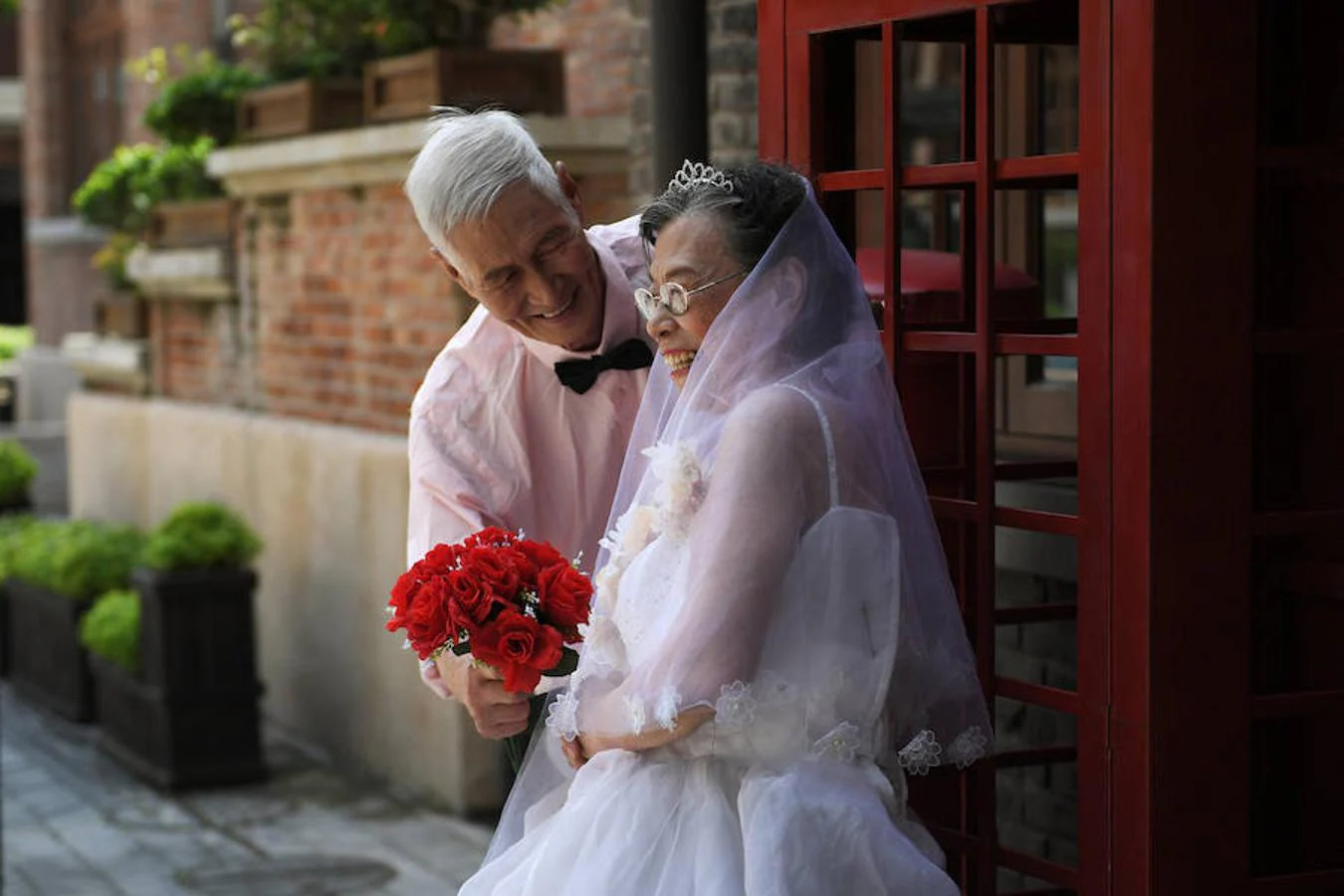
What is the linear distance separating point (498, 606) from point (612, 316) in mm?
793

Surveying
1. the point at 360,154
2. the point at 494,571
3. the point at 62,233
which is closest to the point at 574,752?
the point at 494,571

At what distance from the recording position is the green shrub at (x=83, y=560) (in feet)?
28.6

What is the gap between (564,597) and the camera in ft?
9.43

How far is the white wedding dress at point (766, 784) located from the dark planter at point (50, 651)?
6605 millimetres

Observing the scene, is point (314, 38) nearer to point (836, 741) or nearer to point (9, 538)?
point (9, 538)

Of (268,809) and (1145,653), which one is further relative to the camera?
(268,809)

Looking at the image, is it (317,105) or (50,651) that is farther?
(50,651)

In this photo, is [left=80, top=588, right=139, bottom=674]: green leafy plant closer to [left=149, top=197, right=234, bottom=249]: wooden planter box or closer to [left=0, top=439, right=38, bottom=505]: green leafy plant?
[left=149, top=197, right=234, bottom=249]: wooden planter box

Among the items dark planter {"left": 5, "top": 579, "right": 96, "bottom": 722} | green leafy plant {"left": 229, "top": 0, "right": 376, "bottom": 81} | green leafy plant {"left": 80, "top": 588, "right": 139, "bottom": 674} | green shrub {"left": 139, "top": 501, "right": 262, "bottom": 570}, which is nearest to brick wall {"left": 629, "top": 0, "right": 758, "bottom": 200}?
green leafy plant {"left": 229, "top": 0, "right": 376, "bottom": 81}

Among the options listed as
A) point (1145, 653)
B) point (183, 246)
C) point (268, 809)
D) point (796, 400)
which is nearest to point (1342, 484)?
point (1145, 653)

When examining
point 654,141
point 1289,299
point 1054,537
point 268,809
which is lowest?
point 268,809

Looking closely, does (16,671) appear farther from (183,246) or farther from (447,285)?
(447,285)

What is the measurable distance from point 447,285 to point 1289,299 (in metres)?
4.45

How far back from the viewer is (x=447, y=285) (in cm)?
711
